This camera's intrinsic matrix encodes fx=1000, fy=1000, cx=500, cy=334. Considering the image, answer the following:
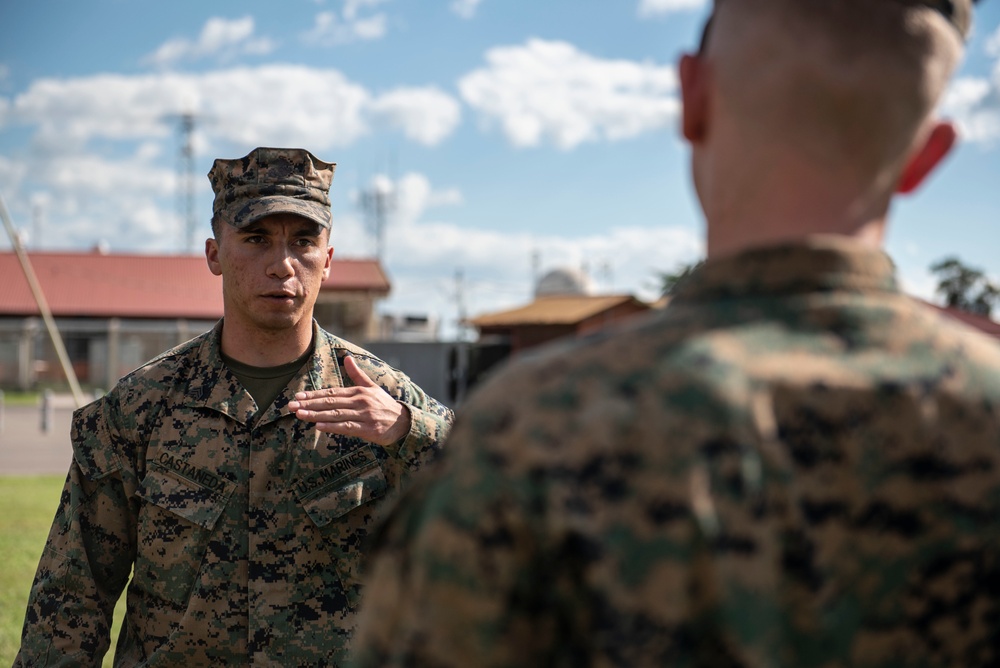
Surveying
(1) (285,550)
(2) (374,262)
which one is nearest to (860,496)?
(1) (285,550)

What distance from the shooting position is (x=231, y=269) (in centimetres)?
354

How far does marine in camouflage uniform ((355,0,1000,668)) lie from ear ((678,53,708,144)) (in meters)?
0.09

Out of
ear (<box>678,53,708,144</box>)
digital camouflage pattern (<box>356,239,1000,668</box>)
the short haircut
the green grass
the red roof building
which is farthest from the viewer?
the red roof building

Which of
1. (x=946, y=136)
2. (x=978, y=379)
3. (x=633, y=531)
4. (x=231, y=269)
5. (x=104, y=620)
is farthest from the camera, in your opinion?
(x=231, y=269)

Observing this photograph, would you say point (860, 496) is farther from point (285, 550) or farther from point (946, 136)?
point (285, 550)

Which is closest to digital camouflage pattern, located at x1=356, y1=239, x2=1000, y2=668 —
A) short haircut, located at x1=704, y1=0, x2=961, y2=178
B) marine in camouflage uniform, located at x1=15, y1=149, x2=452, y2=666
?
short haircut, located at x1=704, y1=0, x2=961, y2=178

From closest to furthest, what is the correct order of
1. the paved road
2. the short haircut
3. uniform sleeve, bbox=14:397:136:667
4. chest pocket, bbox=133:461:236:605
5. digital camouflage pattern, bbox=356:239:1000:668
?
digital camouflage pattern, bbox=356:239:1000:668 → the short haircut → uniform sleeve, bbox=14:397:136:667 → chest pocket, bbox=133:461:236:605 → the paved road

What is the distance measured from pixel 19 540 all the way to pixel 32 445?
8.86 meters

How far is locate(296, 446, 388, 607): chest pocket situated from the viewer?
10.9ft

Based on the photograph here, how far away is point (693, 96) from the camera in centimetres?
134

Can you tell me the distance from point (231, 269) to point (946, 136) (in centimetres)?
267

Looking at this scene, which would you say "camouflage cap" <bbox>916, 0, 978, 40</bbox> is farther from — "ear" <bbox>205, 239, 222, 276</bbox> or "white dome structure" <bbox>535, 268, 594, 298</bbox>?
"white dome structure" <bbox>535, 268, 594, 298</bbox>

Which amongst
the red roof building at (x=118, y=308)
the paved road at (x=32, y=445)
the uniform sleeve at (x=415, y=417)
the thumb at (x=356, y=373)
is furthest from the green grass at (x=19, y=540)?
the red roof building at (x=118, y=308)

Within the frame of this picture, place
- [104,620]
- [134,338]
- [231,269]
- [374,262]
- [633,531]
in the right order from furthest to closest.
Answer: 1. [374,262]
2. [134,338]
3. [231,269]
4. [104,620]
5. [633,531]
